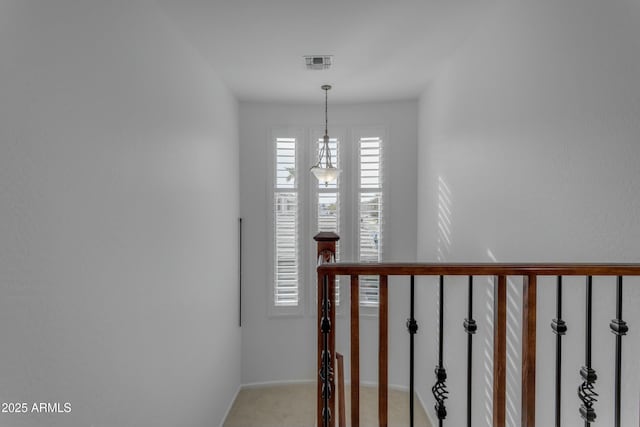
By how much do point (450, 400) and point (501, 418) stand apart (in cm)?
→ 207

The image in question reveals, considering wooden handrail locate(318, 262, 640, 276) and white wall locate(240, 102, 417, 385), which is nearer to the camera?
wooden handrail locate(318, 262, 640, 276)

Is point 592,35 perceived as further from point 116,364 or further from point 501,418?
point 116,364

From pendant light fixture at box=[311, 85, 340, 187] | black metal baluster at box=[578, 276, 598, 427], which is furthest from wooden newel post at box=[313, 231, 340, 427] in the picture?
pendant light fixture at box=[311, 85, 340, 187]

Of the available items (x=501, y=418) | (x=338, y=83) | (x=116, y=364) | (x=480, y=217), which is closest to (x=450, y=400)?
(x=480, y=217)

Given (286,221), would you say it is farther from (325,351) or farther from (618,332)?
(618,332)

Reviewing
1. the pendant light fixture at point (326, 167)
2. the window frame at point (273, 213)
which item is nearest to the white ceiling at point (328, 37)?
the pendant light fixture at point (326, 167)

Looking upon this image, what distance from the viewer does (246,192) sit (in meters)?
4.51

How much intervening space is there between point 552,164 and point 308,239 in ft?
10.2

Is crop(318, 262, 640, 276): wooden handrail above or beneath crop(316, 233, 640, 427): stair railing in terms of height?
above

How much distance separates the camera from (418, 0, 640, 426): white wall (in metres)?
1.36

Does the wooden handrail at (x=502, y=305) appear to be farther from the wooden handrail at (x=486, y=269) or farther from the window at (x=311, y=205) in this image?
the window at (x=311, y=205)

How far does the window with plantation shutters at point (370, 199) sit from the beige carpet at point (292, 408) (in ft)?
3.75

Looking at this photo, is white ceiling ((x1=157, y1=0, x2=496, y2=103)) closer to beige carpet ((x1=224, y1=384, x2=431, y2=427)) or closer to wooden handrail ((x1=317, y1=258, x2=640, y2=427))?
wooden handrail ((x1=317, y1=258, x2=640, y2=427))

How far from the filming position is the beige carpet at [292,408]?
12.4ft
